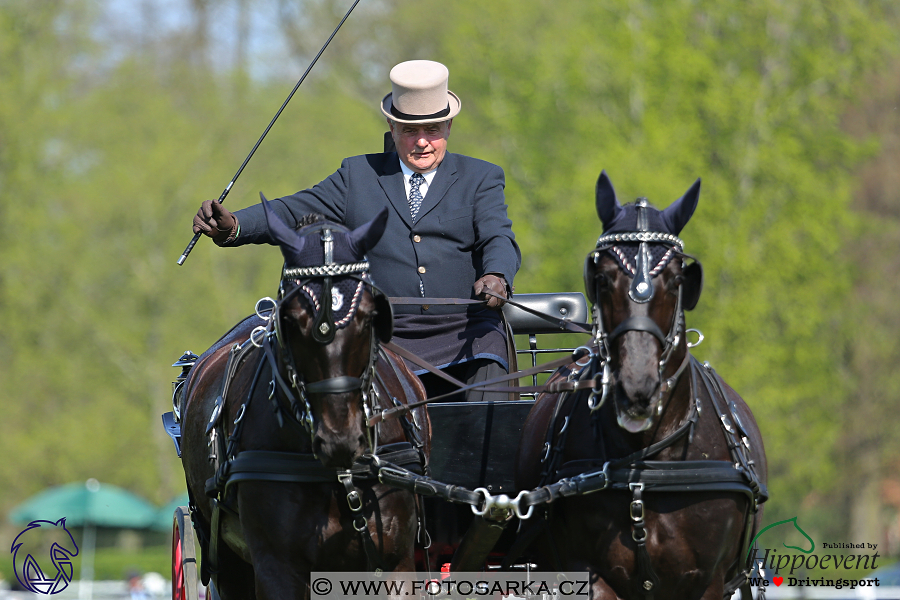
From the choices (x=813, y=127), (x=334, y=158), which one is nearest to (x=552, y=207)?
(x=813, y=127)

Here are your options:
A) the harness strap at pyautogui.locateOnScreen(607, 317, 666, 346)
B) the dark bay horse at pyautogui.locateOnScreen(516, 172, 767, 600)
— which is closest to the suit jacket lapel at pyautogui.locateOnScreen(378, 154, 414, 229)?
the dark bay horse at pyautogui.locateOnScreen(516, 172, 767, 600)

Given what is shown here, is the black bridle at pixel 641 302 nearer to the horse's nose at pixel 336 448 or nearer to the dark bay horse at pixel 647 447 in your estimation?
the dark bay horse at pixel 647 447

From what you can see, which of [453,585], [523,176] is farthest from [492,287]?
[523,176]

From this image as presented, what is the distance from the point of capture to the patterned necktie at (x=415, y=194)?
6.00 metres

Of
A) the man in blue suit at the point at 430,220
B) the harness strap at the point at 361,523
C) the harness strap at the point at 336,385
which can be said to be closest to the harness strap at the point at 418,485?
the harness strap at the point at 361,523

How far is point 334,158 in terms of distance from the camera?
25.0 m

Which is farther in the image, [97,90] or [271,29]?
[271,29]

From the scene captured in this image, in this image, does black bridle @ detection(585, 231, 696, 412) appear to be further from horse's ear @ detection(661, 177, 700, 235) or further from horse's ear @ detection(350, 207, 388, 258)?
horse's ear @ detection(350, 207, 388, 258)

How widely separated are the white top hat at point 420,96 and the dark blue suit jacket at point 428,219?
0.32m

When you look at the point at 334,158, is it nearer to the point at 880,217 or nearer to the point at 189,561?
the point at 880,217

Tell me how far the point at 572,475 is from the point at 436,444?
0.94m

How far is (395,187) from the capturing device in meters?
6.05

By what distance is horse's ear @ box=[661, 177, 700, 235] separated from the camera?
173 inches

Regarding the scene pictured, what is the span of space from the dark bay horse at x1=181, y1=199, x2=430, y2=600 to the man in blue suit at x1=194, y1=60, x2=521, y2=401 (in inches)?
26.0
